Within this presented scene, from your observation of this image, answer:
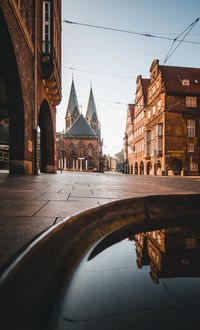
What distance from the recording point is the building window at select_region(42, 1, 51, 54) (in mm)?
10086

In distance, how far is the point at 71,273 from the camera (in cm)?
114

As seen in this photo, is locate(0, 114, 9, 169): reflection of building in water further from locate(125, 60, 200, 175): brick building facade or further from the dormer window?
the dormer window

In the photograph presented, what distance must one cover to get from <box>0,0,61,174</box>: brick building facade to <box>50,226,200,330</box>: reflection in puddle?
7.44 metres

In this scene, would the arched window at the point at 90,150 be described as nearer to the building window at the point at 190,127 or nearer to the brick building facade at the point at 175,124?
the brick building facade at the point at 175,124

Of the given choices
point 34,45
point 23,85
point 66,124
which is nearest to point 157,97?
point 34,45

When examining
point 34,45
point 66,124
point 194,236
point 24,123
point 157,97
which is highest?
point 66,124

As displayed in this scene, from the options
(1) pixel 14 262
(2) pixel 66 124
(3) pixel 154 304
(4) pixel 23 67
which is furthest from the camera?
(2) pixel 66 124

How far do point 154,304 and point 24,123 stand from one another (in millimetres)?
8403

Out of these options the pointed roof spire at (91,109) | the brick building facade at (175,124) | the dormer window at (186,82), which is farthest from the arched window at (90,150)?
the dormer window at (186,82)

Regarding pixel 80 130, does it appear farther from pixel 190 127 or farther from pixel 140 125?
pixel 190 127

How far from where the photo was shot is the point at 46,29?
10203 millimetres

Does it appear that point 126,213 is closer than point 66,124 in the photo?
Yes

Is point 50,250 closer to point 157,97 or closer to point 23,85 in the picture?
point 23,85

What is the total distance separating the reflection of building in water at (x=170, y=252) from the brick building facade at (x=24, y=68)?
7.43 metres
